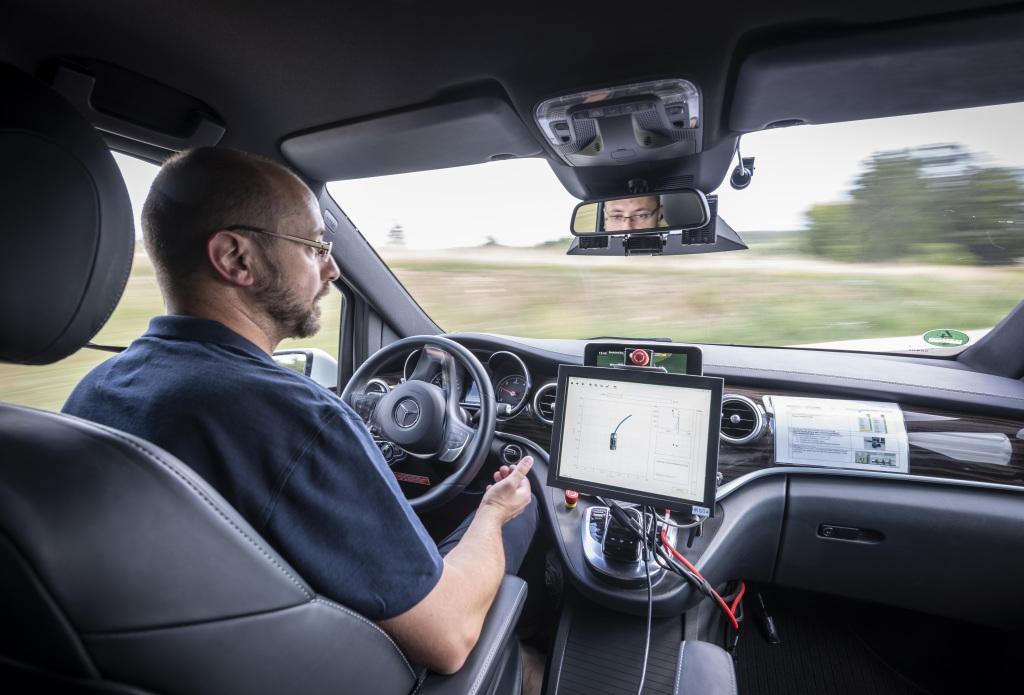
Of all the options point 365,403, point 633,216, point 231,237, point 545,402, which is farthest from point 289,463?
point 633,216

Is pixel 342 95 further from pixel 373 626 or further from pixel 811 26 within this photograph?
pixel 373 626

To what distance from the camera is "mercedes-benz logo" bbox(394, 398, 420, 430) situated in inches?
85.9

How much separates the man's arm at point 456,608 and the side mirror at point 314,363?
69.3 inches

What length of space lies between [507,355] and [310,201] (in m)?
1.36

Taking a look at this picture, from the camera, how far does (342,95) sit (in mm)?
1812

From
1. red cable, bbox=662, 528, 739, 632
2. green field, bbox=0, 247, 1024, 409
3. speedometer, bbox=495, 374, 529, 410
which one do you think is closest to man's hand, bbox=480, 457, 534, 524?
red cable, bbox=662, 528, 739, 632

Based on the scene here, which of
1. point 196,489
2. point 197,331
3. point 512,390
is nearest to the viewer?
point 196,489

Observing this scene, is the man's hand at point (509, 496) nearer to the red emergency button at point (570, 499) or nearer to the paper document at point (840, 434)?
the red emergency button at point (570, 499)

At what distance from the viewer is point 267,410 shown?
0.96 meters

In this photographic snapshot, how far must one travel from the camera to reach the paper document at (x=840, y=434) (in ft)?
6.29

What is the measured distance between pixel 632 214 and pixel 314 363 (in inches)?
77.0

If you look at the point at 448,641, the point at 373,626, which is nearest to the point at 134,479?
the point at 373,626

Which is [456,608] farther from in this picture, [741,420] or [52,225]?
[741,420]

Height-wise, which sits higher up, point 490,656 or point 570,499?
point 570,499
